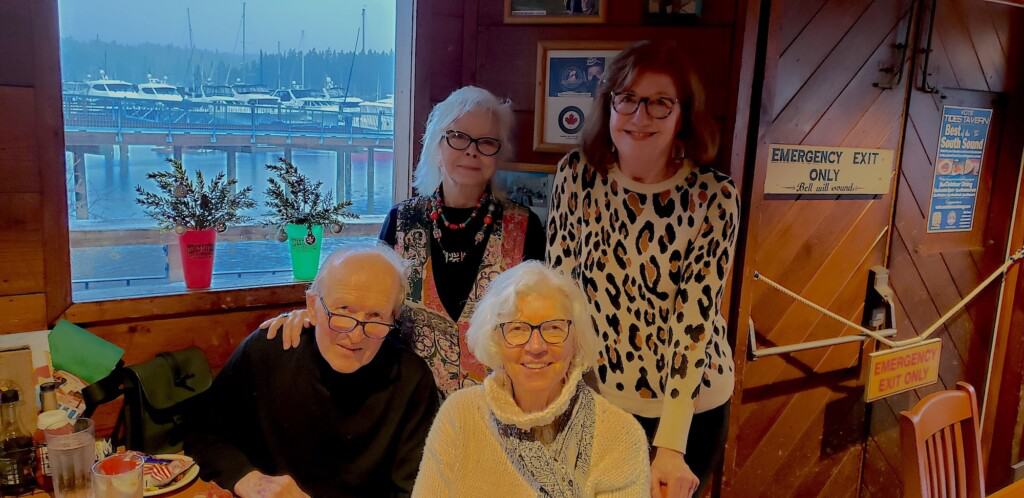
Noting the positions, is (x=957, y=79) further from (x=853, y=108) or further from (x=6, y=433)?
(x=6, y=433)

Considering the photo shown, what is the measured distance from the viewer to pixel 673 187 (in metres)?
1.64

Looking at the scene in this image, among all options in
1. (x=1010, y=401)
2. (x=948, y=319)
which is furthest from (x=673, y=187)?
(x=1010, y=401)

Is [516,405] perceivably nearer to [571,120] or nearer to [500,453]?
[500,453]

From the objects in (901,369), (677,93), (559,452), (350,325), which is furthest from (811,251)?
(350,325)

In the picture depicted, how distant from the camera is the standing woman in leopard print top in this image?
1593 millimetres

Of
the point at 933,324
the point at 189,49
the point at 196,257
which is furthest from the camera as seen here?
the point at 933,324

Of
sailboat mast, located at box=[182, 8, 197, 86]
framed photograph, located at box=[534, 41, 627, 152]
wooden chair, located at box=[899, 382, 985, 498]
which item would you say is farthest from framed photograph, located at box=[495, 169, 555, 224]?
wooden chair, located at box=[899, 382, 985, 498]

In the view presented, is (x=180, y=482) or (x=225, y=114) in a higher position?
(x=225, y=114)

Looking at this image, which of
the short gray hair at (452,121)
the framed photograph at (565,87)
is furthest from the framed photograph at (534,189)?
the short gray hair at (452,121)

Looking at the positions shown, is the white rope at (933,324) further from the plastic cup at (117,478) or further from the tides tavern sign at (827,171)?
the plastic cup at (117,478)

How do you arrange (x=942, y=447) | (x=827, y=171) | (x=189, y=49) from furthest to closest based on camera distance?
(x=827, y=171), (x=189, y=49), (x=942, y=447)

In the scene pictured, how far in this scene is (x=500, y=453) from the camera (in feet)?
4.36

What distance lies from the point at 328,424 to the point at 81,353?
73 centimetres

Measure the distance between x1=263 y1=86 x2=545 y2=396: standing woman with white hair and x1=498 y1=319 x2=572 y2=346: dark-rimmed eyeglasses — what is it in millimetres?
511
